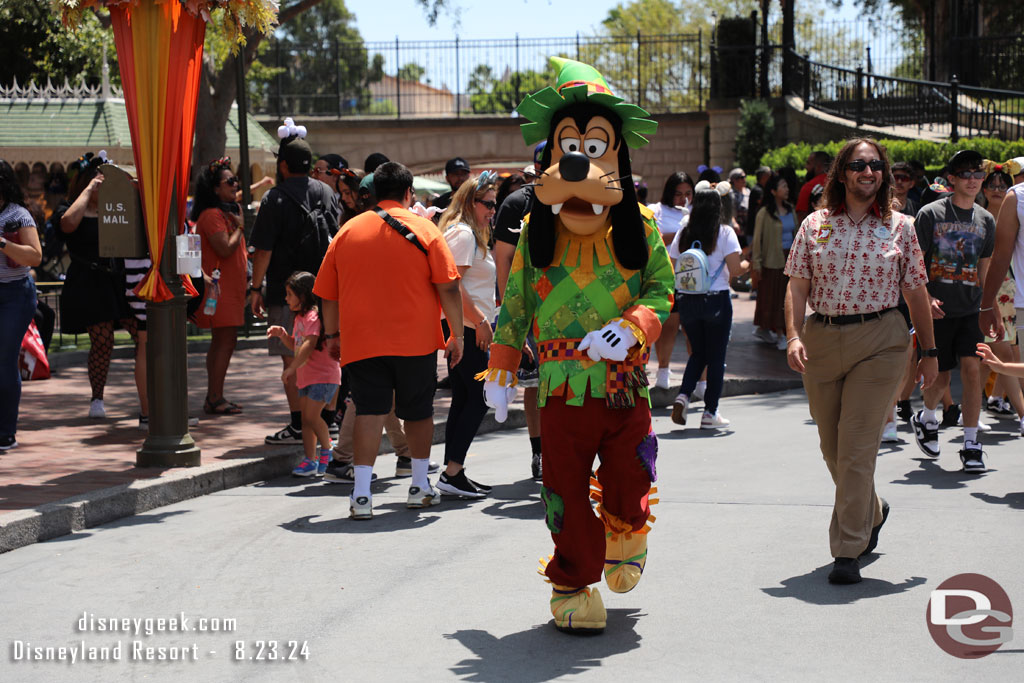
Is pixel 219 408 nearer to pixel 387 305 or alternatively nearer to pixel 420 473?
pixel 420 473

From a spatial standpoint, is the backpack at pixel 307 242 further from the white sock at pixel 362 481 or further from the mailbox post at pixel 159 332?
the white sock at pixel 362 481

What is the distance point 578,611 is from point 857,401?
1664 millimetres

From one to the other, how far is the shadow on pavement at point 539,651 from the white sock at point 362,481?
2.13 m

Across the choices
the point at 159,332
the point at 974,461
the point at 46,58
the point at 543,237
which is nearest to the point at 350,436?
the point at 159,332

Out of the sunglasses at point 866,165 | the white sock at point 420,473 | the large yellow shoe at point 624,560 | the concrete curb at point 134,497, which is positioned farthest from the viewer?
the white sock at point 420,473

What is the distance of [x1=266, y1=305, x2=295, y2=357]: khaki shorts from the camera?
350 inches

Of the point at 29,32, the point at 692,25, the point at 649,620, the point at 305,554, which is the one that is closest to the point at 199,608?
the point at 305,554

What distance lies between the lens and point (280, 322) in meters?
9.27

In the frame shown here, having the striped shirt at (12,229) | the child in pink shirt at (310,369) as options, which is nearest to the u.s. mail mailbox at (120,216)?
the striped shirt at (12,229)

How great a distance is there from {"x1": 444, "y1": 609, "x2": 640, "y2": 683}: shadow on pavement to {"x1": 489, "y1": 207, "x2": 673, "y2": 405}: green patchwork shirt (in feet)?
3.03

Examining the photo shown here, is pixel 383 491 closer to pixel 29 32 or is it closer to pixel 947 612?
pixel 947 612

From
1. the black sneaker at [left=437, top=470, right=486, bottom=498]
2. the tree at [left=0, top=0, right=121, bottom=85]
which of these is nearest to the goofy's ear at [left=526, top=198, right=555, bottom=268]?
the black sneaker at [left=437, top=470, right=486, bottom=498]

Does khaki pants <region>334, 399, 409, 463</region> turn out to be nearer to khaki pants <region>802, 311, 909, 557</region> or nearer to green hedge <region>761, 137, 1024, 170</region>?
khaki pants <region>802, 311, 909, 557</region>

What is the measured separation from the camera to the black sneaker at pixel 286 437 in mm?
8969
